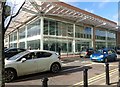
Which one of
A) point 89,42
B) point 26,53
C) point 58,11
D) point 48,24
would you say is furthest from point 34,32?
point 26,53

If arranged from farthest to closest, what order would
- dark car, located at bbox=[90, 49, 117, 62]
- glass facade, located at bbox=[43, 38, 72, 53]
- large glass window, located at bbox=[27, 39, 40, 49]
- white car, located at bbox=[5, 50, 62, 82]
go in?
1. large glass window, located at bbox=[27, 39, 40, 49]
2. glass facade, located at bbox=[43, 38, 72, 53]
3. dark car, located at bbox=[90, 49, 117, 62]
4. white car, located at bbox=[5, 50, 62, 82]

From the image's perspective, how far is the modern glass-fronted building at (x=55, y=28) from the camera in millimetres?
29080

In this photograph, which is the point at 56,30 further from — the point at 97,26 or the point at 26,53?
the point at 26,53

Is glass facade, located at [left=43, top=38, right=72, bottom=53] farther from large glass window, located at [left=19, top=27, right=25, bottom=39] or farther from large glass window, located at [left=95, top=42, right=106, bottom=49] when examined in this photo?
large glass window, located at [left=95, top=42, right=106, bottom=49]

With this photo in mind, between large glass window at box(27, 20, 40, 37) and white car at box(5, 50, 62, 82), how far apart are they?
21.1 m

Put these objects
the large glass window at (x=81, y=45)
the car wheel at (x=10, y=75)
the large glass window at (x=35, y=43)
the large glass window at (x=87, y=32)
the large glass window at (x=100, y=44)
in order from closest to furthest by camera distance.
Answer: the car wheel at (x=10, y=75), the large glass window at (x=35, y=43), the large glass window at (x=81, y=45), the large glass window at (x=87, y=32), the large glass window at (x=100, y=44)

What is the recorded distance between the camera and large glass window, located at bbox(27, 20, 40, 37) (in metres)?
32.4

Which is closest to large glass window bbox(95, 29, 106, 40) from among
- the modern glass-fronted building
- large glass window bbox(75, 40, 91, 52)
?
the modern glass-fronted building

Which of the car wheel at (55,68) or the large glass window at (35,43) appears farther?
the large glass window at (35,43)

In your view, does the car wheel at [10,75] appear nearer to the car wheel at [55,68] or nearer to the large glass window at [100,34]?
the car wheel at [55,68]

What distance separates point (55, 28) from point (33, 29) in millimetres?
4088

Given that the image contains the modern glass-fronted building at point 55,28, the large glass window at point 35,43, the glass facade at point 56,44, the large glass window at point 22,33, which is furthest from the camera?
the large glass window at point 22,33

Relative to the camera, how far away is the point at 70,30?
37.4 m

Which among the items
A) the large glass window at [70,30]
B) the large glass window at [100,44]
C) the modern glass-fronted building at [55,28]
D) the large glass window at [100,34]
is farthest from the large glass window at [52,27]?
the large glass window at [100,44]
